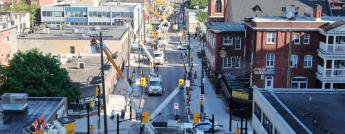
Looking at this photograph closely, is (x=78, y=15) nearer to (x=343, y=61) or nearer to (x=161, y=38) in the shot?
(x=161, y=38)

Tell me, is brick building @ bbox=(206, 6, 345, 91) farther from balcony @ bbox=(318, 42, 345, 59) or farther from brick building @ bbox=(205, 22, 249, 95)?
brick building @ bbox=(205, 22, 249, 95)

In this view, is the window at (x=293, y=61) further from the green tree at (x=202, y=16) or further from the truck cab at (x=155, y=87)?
the green tree at (x=202, y=16)

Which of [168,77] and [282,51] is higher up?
[282,51]

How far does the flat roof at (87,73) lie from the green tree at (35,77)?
18.0 feet

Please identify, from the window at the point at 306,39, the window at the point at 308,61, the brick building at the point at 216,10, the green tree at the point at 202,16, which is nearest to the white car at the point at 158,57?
the brick building at the point at 216,10

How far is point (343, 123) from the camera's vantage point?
109 feet

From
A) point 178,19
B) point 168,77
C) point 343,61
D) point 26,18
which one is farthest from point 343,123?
point 178,19

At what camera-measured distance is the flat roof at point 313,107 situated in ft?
106

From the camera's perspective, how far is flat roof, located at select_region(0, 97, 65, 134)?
37844mm

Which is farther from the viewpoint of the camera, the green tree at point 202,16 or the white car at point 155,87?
the green tree at point 202,16

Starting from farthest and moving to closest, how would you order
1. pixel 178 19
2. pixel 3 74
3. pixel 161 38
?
pixel 178 19, pixel 161 38, pixel 3 74

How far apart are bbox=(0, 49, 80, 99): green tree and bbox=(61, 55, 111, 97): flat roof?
18.0 feet

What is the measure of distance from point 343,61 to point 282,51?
6433mm

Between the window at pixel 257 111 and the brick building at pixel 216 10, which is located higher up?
the brick building at pixel 216 10
